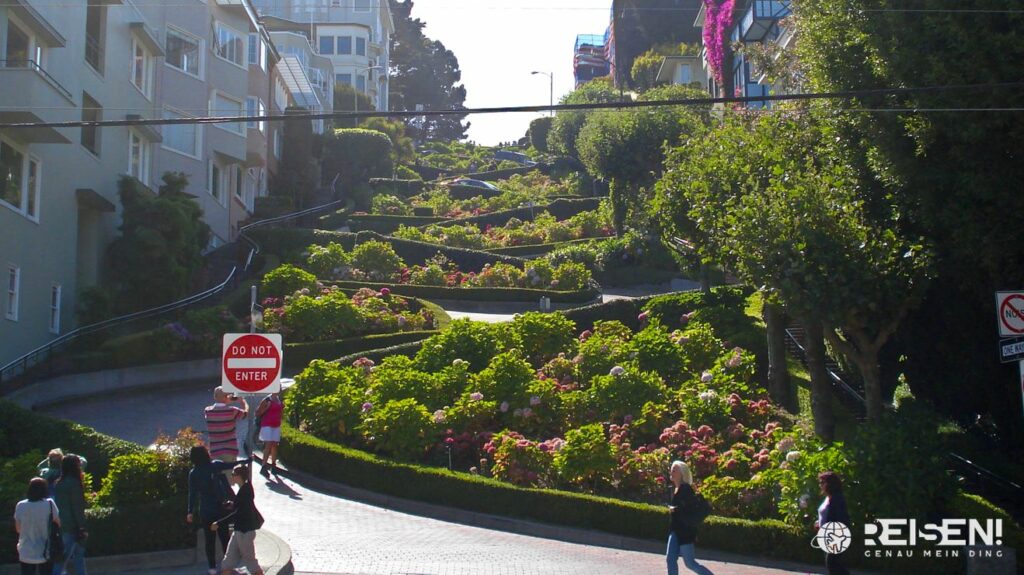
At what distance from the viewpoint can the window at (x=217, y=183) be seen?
136 ft

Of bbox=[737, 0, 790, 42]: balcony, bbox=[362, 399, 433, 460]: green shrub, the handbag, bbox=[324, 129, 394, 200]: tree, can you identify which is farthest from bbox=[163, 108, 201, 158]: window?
the handbag

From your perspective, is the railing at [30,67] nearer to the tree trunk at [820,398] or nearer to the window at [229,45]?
the window at [229,45]

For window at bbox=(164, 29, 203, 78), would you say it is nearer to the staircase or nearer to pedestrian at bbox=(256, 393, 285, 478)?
pedestrian at bbox=(256, 393, 285, 478)

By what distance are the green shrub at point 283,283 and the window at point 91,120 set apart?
5668 millimetres

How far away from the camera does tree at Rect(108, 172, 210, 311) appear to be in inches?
1178

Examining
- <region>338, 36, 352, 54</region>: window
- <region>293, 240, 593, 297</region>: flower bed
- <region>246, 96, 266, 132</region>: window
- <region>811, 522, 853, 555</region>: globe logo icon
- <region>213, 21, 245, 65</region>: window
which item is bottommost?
<region>811, 522, 853, 555</region>: globe logo icon

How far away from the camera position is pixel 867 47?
1675 cm

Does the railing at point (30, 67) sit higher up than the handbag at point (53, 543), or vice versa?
the railing at point (30, 67)

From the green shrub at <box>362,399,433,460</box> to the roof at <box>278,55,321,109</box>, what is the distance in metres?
42.1

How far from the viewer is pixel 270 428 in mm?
18062

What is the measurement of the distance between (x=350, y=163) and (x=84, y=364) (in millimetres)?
43133

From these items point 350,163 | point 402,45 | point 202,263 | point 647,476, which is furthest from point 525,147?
point 647,476

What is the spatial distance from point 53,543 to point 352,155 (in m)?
56.9

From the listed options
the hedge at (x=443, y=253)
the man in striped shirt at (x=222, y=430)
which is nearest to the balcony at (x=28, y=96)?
the man in striped shirt at (x=222, y=430)
